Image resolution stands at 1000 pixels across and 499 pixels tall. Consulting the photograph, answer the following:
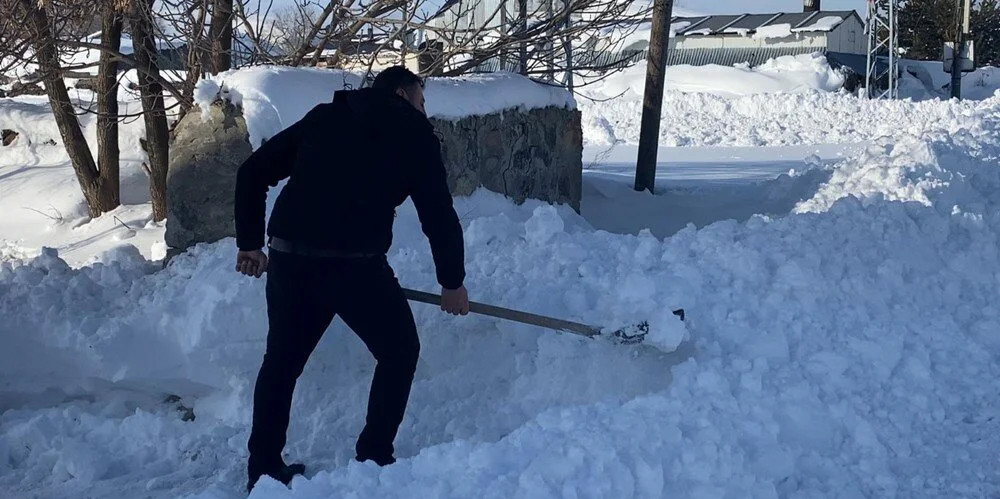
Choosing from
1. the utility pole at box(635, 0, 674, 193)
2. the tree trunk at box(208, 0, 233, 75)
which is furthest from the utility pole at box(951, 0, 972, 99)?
the tree trunk at box(208, 0, 233, 75)

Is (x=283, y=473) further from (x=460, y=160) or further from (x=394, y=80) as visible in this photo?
(x=460, y=160)

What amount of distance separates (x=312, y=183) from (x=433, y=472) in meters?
1.07

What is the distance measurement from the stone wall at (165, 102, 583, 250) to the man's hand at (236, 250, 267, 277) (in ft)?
6.04

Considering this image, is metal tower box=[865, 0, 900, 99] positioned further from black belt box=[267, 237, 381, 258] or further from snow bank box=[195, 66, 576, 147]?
black belt box=[267, 237, 381, 258]

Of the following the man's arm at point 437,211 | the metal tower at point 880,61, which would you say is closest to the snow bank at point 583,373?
the man's arm at point 437,211

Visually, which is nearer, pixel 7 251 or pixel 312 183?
pixel 312 183

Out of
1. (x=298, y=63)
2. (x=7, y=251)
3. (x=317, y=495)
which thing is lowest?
(x=7, y=251)

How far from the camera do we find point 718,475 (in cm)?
353

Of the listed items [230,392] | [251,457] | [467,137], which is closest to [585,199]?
[467,137]

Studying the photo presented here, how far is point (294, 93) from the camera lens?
5707 millimetres

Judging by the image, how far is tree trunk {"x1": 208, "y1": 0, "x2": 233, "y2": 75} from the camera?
6940 mm

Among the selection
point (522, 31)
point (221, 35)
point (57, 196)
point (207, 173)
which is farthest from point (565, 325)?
point (57, 196)

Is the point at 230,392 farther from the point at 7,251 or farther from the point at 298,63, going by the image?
the point at 7,251

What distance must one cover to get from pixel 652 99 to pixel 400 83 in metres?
6.97
